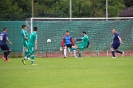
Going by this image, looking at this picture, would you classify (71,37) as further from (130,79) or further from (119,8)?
(119,8)

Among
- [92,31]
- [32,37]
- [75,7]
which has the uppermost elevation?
[75,7]

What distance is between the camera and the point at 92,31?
3706 cm

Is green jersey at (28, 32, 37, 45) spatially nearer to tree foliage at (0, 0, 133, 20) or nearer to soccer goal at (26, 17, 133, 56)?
soccer goal at (26, 17, 133, 56)

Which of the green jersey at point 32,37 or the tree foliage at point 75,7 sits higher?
the tree foliage at point 75,7

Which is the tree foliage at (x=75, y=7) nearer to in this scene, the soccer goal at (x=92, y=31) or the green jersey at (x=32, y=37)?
the soccer goal at (x=92, y=31)

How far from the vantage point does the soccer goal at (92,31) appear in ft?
119

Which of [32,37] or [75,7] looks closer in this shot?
[32,37]

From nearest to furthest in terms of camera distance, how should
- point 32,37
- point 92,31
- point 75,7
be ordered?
point 32,37, point 92,31, point 75,7

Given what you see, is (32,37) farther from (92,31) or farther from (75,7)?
(75,7)

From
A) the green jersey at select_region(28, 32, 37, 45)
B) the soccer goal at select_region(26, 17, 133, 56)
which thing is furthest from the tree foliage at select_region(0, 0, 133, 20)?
the green jersey at select_region(28, 32, 37, 45)

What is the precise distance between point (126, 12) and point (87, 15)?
400 inches

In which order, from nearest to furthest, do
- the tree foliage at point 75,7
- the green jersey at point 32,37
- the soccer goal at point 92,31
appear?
the green jersey at point 32,37 → the soccer goal at point 92,31 → the tree foliage at point 75,7

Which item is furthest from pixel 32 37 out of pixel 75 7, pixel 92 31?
pixel 75 7

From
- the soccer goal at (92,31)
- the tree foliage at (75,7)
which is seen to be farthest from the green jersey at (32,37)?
the tree foliage at (75,7)
